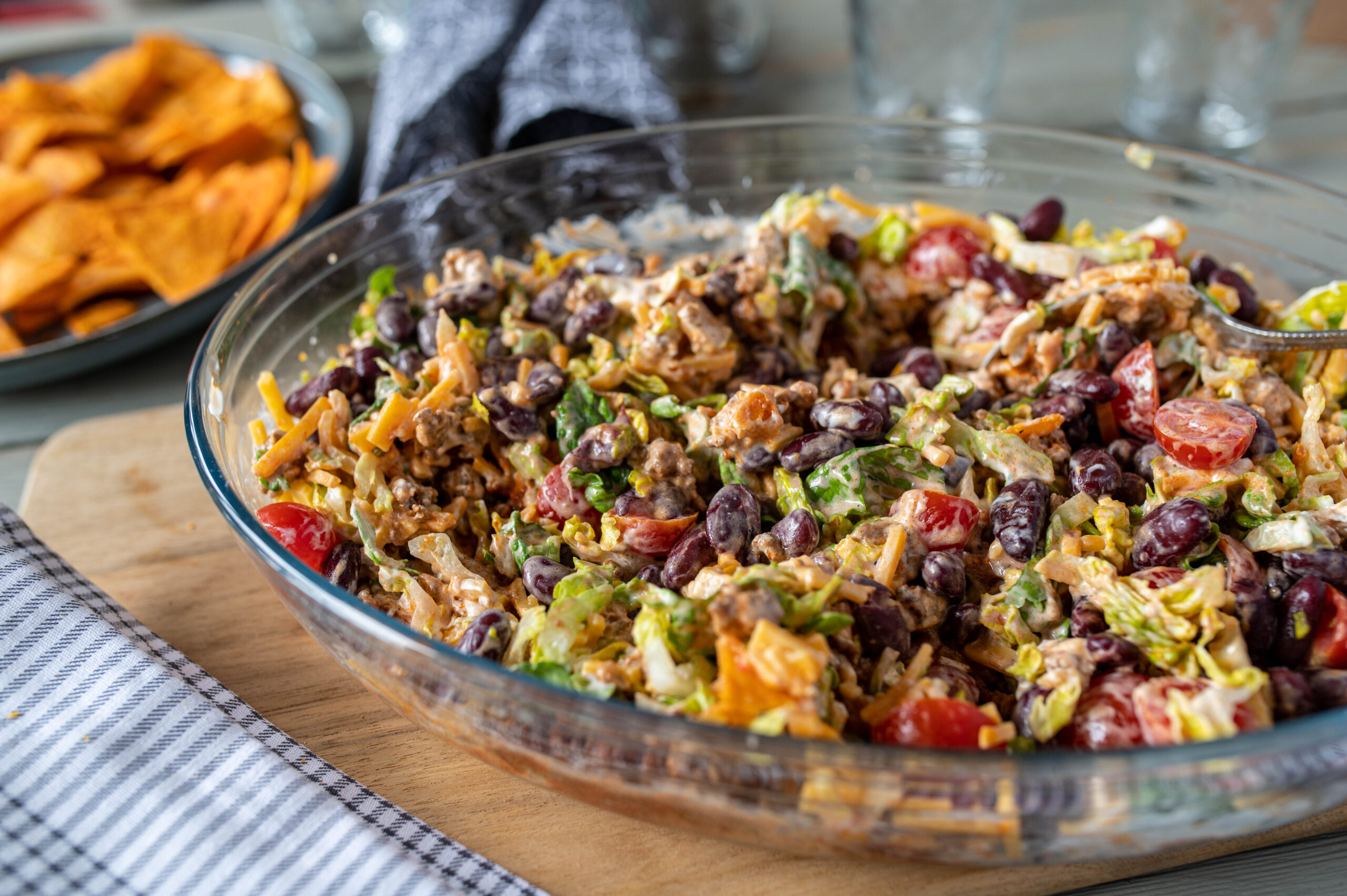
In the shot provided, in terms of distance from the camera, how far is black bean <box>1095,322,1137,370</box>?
8.04 feet

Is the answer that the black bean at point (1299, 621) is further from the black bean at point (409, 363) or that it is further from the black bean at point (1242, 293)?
the black bean at point (409, 363)

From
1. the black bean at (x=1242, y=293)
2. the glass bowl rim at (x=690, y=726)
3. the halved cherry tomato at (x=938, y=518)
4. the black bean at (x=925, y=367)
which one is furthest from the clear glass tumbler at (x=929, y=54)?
the glass bowl rim at (x=690, y=726)

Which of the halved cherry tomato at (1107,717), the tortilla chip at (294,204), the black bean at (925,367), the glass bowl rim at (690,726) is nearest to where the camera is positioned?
the glass bowl rim at (690,726)

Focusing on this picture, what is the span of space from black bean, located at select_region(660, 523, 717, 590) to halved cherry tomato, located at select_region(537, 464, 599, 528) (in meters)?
0.26

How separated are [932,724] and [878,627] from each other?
0.19 meters

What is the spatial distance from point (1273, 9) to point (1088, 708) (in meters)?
3.44

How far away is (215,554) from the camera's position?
2721 millimetres

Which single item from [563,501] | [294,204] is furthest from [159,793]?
[294,204]

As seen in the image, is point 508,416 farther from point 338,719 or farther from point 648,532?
point 338,719

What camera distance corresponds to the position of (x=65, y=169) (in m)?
4.15

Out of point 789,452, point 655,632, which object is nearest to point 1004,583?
point 789,452

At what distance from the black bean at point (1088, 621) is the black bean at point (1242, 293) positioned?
3.59ft

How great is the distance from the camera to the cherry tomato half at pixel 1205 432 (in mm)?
2156

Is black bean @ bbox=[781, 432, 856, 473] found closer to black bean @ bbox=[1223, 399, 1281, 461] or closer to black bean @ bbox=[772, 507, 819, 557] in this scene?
black bean @ bbox=[772, 507, 819, 557]
